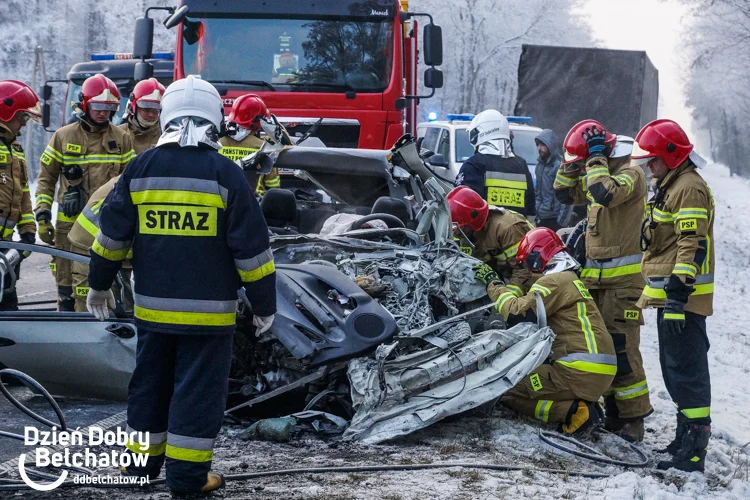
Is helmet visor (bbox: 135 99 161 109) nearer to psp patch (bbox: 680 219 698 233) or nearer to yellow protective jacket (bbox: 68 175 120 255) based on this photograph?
yellow protective jacket (bbox: 68 175 120 255)

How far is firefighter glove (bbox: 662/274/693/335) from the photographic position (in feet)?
16.0

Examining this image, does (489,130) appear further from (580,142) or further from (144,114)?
(144,114)

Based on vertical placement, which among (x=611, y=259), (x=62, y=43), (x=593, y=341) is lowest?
(x=593, y=341)

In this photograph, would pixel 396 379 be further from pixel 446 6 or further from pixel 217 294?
pixel 446 6

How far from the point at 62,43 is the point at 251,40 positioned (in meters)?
37.9

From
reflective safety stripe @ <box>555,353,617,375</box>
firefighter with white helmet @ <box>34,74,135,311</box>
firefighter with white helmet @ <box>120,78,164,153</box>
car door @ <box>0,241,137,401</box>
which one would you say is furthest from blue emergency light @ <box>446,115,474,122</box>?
car door @ <box>0,241,137,401</box>

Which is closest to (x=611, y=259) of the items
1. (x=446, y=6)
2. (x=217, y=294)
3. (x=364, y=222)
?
(x=364, y=222)

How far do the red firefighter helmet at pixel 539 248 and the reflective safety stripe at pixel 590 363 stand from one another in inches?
22.6

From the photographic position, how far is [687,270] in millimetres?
4859

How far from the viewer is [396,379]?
4793mm

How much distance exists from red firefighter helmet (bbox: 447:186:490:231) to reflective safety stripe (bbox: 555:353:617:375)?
3.91 ft

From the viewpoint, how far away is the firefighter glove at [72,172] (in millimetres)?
6754

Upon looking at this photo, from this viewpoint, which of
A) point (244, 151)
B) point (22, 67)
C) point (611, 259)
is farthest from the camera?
point (22, 67)

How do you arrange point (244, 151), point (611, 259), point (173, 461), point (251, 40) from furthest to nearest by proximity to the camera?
point (251, 40), point (244, 151), point (611, 259), point (173, 461)
